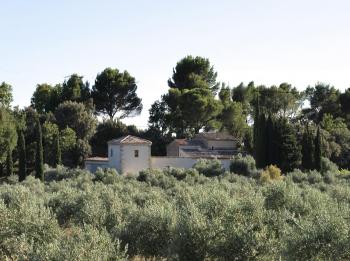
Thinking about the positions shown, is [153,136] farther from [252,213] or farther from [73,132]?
[252,213]

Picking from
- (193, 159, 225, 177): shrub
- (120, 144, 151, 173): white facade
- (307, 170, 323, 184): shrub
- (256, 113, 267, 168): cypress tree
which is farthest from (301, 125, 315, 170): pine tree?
(120, 144, 151, 173): white facade

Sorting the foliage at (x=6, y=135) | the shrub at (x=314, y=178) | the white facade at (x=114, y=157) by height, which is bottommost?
the shrub at (x=314, y=178)

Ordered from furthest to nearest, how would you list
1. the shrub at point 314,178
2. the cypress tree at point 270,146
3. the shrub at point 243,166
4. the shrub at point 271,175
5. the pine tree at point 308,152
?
the cypress tree at point 270,146 → the pine tree at point 308,152 → the shrub at point 243,166 → the shrub at point 271,175 → the shrub at point 314,178

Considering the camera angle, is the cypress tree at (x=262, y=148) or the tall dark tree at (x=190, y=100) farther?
the tall dark tree at (x=190, y=100)

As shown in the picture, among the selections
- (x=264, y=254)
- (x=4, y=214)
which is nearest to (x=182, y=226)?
(x=264, y=254)

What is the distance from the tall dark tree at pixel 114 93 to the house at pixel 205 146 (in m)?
14.7

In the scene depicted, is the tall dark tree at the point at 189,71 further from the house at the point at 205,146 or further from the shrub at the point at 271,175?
the shrub at the point at 271,175

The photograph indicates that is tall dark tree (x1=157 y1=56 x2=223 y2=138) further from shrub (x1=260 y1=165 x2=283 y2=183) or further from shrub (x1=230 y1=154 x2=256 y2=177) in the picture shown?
shrub (x1=260 y1=165 x2=283 y2=183)

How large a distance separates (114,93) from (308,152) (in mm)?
31624

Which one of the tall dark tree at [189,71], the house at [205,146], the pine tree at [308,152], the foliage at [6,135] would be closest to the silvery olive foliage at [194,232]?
the pine tree at [308,152]

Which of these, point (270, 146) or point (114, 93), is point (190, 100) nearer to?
point (114, 93)

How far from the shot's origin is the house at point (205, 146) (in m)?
56.2

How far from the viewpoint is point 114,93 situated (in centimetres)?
7144

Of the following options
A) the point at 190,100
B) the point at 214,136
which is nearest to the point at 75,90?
the point at 190,100
